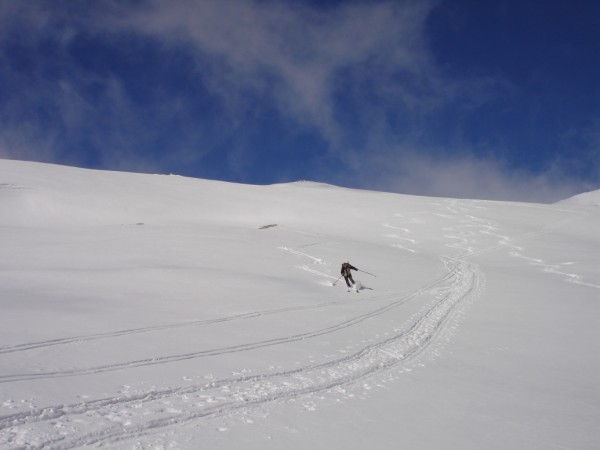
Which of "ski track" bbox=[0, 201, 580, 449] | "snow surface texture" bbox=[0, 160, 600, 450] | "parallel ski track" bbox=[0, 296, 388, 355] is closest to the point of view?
"ski track" bbox=[0, 201, 580, 449]

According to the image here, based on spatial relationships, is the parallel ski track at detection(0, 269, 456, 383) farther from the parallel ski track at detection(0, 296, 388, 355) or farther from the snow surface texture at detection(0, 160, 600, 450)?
the parallel ski track at detection(0, 296, 388, 355)

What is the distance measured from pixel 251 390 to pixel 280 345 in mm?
2919

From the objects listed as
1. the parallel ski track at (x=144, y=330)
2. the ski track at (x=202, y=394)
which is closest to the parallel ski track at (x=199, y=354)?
the ski track at (x=202, y=394)

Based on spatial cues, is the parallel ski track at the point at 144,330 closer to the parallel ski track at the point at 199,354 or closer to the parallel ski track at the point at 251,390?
the parallel ski track at the point at 199,354

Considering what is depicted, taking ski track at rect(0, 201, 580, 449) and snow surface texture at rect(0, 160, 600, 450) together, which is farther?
snow surface texture at rect(0, 160, 600, 450)

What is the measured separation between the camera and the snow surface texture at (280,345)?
19.8 feet

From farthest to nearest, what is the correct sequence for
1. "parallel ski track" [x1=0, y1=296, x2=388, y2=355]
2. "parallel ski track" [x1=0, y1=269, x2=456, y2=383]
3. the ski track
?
"parallel ski track" [x1=0, y1=296, x2=388, y2=355] → "parallel ski track" [x1=0, y1=269, x2=456, y2=383] → the ski track

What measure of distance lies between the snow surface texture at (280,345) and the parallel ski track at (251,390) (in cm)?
4

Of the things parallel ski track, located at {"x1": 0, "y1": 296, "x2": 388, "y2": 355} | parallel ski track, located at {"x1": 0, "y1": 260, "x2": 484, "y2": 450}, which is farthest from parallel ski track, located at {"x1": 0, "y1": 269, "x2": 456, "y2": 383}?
parallel ski track, located at {"x1": 0, "y1": 260, "x2": 484, "y2": 450}

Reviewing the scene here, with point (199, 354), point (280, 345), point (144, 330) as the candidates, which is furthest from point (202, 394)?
point (144, 330)

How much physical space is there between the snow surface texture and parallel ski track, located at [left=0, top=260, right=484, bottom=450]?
35 mm

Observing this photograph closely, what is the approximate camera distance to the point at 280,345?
1009 cm

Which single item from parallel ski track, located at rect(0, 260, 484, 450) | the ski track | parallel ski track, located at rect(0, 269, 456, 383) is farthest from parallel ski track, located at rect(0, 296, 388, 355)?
parallel ski track, located at rect(0, 260, 484, 450)

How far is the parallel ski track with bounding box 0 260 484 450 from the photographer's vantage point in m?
5.41
